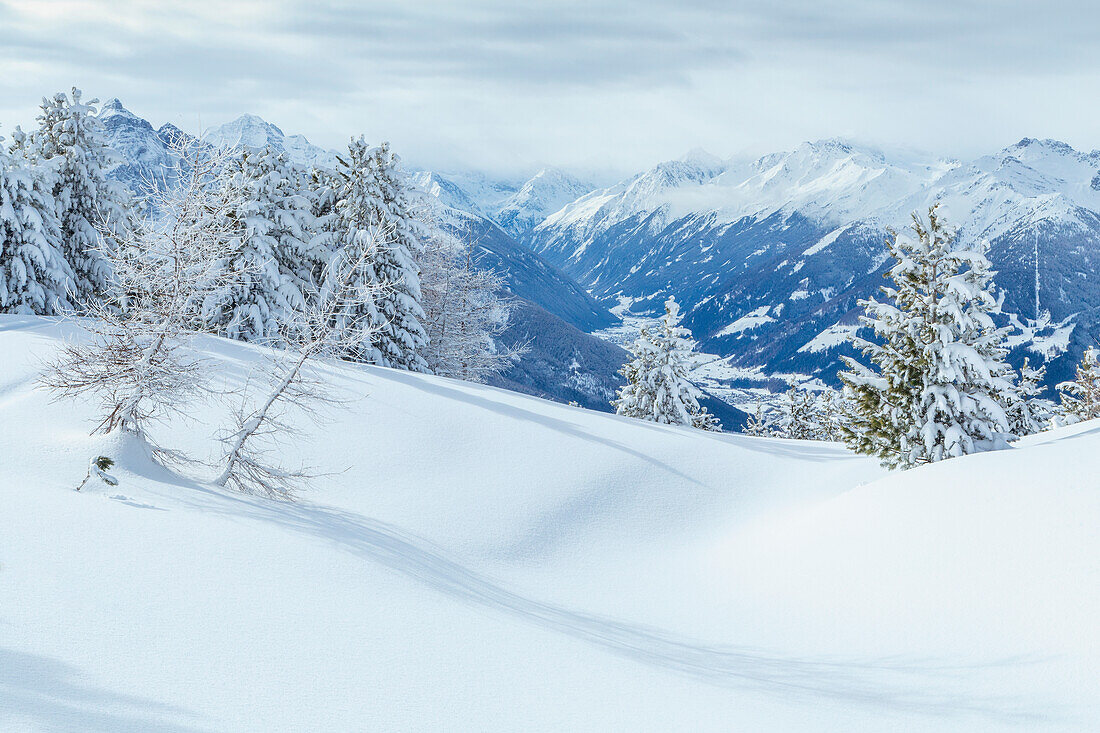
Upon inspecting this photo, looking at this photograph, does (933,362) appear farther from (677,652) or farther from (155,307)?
(155,307)

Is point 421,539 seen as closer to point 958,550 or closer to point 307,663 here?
point 307,663

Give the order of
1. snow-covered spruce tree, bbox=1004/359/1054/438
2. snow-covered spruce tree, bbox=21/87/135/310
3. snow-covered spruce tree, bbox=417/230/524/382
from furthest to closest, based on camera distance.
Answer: snow-covered spruce tree, bbox=417/230/524/382 → snow-covered spruce tree, bbox=21/87/135/310 → snow-covered spruce tree, bbox=1004/359/1054/438

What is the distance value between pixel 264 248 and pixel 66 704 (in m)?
22.0

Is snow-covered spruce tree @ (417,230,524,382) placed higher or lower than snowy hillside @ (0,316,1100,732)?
higher

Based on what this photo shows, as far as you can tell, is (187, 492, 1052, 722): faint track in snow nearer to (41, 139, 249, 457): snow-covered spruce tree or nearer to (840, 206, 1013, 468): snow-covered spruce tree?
(41, 139, 249, 457): snow-covered spruce tree

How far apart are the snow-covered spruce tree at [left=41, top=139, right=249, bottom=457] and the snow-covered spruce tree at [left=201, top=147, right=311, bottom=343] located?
47.1 feet

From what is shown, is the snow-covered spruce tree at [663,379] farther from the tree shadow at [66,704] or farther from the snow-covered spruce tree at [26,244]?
the tree shadow at [66,704]

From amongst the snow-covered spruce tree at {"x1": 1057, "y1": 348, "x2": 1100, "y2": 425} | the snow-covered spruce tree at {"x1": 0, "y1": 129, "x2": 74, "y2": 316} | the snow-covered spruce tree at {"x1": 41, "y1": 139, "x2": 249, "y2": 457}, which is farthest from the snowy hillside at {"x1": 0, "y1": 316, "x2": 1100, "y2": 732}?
the snow-covered spruce tree at {"x1": 1057, "y1": 348, "x2": 1100, "y2": 425}

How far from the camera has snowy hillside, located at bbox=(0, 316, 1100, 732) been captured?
4.64 metres

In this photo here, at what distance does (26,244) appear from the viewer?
82.3ft

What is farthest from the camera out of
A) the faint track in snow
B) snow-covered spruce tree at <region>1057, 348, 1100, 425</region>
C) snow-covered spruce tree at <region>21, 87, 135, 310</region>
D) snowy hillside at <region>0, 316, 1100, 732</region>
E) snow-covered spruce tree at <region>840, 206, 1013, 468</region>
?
snow-covered spruce tree at <region>1057, 348, 1100, 425</region>

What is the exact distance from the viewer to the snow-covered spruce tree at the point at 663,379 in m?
31.1

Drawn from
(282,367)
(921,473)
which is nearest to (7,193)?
(282,367)

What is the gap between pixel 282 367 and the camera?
396 inches
